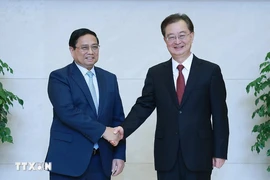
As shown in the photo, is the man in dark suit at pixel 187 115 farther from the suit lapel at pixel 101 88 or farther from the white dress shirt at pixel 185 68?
the suit lapel at pixel 101 88

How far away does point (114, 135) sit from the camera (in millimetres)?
2541

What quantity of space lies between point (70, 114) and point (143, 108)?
0.48 m

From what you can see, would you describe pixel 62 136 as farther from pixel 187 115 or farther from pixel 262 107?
pixel 262 107

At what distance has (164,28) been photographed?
2.56 metres

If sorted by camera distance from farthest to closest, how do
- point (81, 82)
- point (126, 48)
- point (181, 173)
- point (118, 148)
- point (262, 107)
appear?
point (126, 48) → point (262, 107) → point (118, 148) → point (81, 82) → point (181, 173)

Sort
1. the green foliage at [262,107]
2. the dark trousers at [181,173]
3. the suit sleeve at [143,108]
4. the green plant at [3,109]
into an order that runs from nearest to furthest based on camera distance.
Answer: the dark trousers at [181,173], the suit sleeve at [143,108], the green plant at [3,109], the green foliage at [262,107]

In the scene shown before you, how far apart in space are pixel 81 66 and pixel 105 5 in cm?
138

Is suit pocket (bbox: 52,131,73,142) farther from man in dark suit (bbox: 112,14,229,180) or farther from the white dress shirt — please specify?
the white dress shirt

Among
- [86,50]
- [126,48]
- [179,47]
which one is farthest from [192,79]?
[126,48]

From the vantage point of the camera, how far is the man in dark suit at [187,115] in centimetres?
244

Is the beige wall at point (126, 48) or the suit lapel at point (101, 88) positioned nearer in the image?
the suit lapel at point (101, 88)

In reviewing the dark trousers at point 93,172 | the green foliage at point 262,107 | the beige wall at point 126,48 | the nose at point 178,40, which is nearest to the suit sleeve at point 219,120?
the nose at point 178,40

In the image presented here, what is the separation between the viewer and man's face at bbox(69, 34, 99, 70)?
8.43 ft

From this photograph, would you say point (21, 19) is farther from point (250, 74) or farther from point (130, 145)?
point (250, 74)
